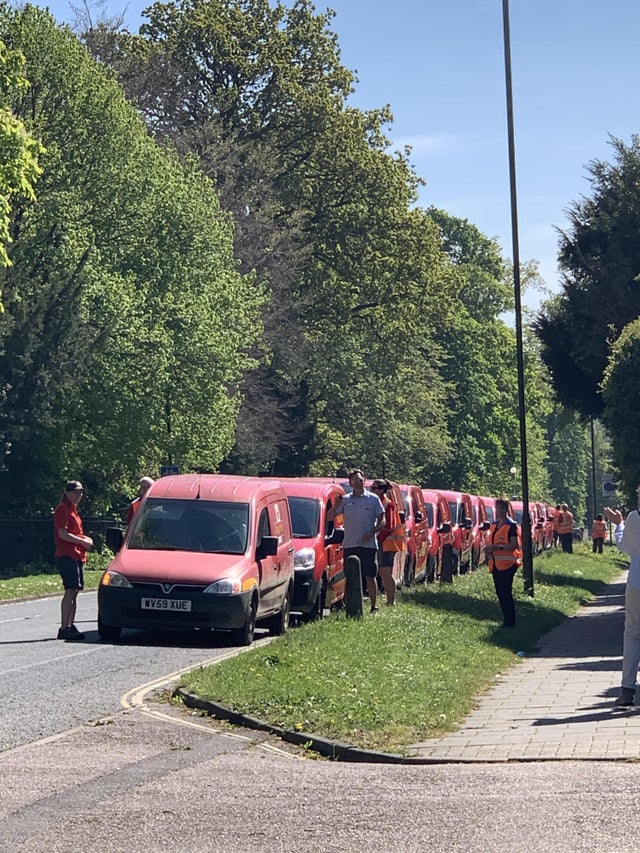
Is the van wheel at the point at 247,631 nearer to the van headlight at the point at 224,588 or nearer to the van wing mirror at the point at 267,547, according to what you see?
the van headlight at the point at 224,588

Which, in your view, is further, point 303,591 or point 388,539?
point 388,539

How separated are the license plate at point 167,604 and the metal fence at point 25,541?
22.1m

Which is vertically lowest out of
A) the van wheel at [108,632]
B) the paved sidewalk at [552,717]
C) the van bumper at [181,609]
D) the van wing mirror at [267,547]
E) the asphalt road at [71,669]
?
the paved sidewalk at [552,717]

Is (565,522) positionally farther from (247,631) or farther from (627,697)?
(627,697)

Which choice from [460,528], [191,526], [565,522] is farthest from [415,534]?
[565,522]

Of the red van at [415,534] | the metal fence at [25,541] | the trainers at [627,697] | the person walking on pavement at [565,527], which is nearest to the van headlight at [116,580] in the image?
the trainers at [627,697]

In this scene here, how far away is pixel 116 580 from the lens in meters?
18.2

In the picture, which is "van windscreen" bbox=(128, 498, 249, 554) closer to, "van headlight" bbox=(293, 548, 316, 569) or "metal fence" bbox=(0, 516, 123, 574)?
"van headlight" bbox=(293, 548, 316, 569)

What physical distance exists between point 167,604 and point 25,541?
2308 cm

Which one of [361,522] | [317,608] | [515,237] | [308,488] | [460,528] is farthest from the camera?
[460,528]

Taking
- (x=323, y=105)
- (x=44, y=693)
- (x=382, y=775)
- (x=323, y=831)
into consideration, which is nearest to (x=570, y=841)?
(x=323, y=831)

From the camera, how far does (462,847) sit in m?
7.35

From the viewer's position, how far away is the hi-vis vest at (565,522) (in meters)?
61.9

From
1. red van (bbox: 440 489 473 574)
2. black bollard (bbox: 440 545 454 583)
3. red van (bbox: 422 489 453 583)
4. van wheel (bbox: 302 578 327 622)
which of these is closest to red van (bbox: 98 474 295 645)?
van wheel (bbox: 302 578 327 622)
